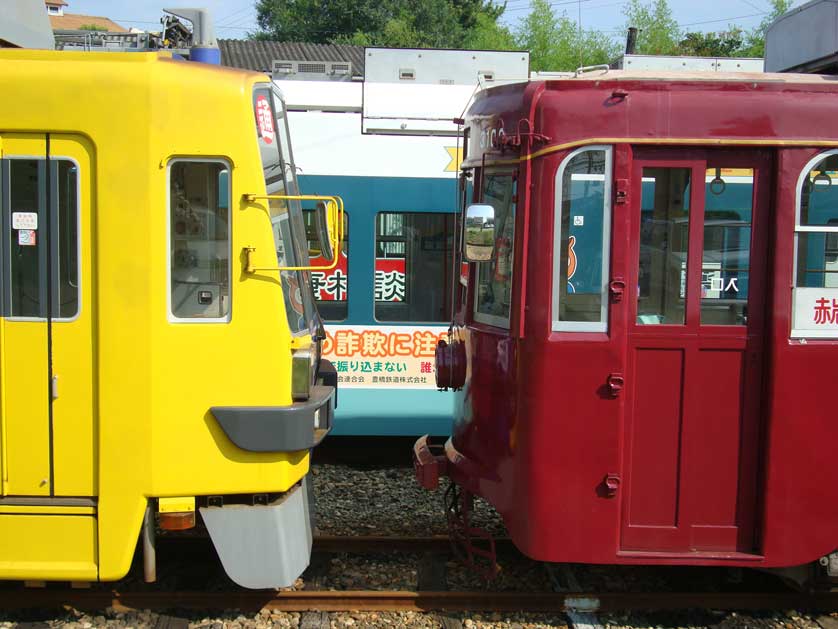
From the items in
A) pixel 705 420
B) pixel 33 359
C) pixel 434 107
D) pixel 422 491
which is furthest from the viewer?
pixel 434 107

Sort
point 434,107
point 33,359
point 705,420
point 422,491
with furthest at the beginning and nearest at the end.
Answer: point 434,107 → point 422,491 → point 705,420 → point 33,359

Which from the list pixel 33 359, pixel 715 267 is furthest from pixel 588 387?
pixel 33 359

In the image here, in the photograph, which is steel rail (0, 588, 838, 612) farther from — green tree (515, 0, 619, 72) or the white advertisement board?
green tree (515, 0, 619, 72)

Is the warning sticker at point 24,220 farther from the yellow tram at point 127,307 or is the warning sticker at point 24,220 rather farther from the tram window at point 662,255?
the tram window at point 662,255

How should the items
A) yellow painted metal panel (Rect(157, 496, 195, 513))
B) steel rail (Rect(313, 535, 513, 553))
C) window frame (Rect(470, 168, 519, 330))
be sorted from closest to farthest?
yellow painted metal panel (Rect(157, 496, 195, 513))
window frame (Rect(470, 168, 519, 330))
steel rail (Rect(313, 535, 513, 553))

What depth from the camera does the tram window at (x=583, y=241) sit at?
14.4ft

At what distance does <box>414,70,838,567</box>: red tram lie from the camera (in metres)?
4.34

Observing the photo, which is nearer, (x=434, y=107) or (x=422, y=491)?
(x=422, y=491)

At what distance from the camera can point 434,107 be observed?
773 centimetres

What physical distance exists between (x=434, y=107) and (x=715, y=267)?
12.9ft

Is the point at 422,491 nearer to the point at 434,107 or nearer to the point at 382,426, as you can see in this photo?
the point at 382,426

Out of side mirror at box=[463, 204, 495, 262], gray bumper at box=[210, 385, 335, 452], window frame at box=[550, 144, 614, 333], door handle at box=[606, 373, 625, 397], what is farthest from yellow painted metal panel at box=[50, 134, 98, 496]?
door handle at box=[606, 373, 625, 397]

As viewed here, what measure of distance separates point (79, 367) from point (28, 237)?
703 mm

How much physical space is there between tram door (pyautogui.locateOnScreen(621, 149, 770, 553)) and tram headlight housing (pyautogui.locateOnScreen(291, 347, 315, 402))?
5.53 ft
